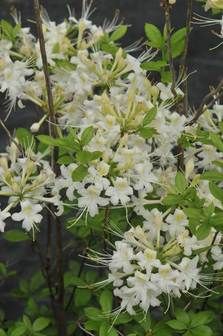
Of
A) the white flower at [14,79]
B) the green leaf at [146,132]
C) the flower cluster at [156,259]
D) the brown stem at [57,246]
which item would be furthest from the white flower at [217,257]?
the white flower at [14,79]

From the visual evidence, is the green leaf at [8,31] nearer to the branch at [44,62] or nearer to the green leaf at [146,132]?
the branch at [44,62]

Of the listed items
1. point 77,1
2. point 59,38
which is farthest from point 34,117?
point 59,38

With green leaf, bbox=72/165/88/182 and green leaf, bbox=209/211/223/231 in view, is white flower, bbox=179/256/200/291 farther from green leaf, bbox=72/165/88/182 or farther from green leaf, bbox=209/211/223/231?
green leaf, bbox=72/165/88/182

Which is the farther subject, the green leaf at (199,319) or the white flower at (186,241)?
the green leaf at (199,319)

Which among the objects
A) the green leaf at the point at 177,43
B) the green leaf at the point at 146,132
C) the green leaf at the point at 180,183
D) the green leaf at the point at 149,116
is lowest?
the green leaf at the point at 180,183

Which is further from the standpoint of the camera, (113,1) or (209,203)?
(113,1)

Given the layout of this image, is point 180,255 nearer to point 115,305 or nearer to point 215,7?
point 115,305
